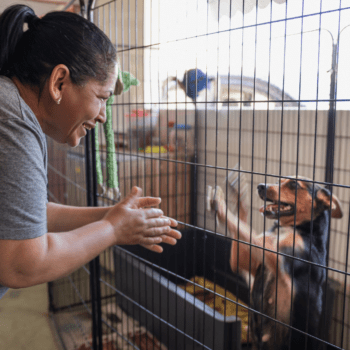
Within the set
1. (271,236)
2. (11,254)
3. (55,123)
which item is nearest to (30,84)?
(55,123)

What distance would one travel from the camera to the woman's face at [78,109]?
72cm

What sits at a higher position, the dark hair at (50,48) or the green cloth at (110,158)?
the dark hair at (50,48)

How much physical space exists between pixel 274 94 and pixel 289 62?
141 mm

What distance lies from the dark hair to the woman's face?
0.02m

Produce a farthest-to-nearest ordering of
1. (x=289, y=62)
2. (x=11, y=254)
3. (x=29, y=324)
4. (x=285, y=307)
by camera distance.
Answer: (x=29, y=324) → (x=289, y=62) → (x=285, y=307) → (x=11, y=254)

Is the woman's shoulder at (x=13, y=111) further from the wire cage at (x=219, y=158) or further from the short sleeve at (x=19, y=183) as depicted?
the wire cage at (x=219, y=158)

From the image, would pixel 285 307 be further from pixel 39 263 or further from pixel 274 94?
pixel 39 263

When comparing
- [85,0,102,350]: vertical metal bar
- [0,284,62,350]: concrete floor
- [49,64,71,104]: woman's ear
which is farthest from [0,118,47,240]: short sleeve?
[0,284,62,350]: concrete floor

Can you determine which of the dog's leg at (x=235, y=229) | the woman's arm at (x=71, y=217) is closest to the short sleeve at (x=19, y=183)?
the woman's arm at (x=71, y=217)

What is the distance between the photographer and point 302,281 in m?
1.34

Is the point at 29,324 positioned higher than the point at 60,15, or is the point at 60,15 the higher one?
the point at 60,15

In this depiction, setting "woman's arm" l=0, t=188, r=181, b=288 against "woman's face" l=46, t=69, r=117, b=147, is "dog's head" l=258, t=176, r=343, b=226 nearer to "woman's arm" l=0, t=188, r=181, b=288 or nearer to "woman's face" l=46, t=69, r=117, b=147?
"woman's arm" l=0, t=188, r=181, b=288

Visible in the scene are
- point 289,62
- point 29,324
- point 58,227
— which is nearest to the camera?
point 58,227

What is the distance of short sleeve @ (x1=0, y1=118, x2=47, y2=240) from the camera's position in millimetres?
584
